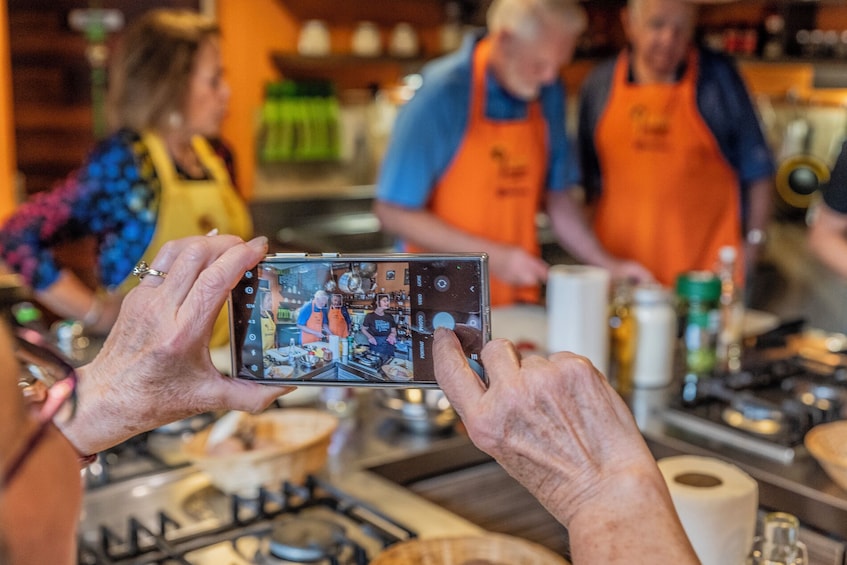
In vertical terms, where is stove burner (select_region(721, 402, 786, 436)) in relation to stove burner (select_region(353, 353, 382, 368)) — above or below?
below

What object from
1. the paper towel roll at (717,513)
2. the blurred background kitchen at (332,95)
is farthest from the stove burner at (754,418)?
the blurred background kitchen at (332,95)

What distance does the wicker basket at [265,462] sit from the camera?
1.30 metres

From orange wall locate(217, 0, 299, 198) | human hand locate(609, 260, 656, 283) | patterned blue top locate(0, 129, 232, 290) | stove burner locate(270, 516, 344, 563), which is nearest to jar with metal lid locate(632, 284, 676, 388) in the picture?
human hand locate(609, 260, 656, 283)

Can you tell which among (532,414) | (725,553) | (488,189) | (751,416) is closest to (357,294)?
(532,414)

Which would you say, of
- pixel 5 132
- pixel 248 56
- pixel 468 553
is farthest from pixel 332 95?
pixel 468 553

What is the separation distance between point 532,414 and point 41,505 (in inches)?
15.7

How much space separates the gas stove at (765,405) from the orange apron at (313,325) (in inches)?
36.8

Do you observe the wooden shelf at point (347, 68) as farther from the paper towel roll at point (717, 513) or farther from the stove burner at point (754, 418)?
the paper towel roll at point (717, 513)

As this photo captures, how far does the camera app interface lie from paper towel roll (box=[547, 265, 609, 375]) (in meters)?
1.02

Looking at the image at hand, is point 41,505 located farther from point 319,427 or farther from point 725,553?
point 319,427

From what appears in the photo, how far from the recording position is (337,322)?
88 cm

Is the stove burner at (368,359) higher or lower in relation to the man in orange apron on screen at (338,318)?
lower

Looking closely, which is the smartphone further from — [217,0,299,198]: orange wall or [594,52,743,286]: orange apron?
[217,0,299,198]: orange wall

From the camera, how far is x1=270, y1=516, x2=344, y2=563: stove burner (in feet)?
3.79
